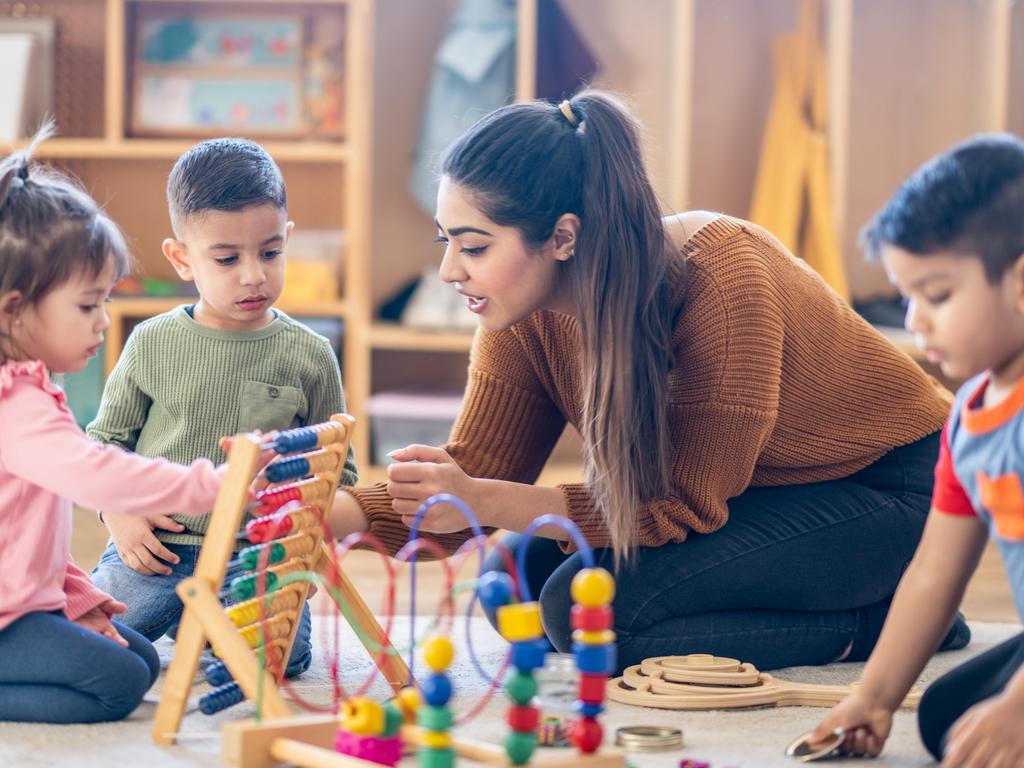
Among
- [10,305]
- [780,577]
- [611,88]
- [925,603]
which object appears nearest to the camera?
[925,603]

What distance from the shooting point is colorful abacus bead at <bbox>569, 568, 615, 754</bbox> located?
3.68 ft

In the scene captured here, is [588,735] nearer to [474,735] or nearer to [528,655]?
[528,655]

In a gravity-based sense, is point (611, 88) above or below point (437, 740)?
above

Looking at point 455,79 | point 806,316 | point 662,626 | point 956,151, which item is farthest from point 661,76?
point 956,151

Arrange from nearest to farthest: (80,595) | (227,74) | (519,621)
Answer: (519,621) → (80,595) → (227,74)

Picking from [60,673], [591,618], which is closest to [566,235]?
[591,618]

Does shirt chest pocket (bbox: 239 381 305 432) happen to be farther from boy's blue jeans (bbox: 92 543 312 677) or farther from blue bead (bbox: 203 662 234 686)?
blue bead (bbox: 203 662 234 686)

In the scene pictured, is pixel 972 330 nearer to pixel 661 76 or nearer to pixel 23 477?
pixel 23 477

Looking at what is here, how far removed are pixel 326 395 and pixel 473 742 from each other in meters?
0.70

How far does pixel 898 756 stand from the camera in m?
1.35

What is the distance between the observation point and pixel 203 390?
5.76 feet

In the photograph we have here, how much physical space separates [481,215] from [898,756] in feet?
2.41

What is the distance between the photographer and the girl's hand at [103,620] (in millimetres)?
1513

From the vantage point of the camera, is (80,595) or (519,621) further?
(80,595)
